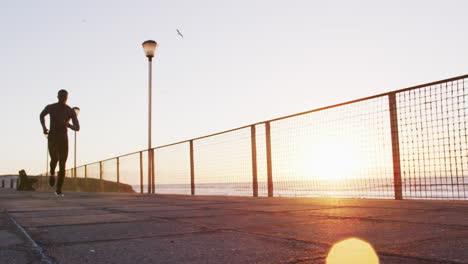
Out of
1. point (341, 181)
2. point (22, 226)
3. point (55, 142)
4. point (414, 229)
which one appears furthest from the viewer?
point (55, 142)

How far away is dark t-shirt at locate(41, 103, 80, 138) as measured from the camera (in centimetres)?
780

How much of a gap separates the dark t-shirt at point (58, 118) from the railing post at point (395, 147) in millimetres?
5309

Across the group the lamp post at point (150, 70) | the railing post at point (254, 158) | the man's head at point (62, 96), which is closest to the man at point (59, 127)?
the man's head at point (62, 96)

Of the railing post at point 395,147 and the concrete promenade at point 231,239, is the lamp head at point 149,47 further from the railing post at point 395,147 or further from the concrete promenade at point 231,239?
the concrete promenade at point 231,239

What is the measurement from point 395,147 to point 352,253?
14.1ft

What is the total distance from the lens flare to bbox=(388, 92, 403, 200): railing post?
3.86 meters

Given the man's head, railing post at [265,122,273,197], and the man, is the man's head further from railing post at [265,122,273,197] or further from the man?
railing post at [265,122,273,197]

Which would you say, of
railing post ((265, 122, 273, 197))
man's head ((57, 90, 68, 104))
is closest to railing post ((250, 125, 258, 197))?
railing post ((265, 122, 273, 197))

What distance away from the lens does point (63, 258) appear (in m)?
1.83

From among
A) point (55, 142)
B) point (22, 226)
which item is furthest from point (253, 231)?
point (55, 142)

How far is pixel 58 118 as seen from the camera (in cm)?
780

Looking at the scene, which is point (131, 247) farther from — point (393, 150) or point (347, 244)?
point (393, 150)

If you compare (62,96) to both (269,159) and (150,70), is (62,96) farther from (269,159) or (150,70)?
(150,70)

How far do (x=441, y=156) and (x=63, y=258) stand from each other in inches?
183
